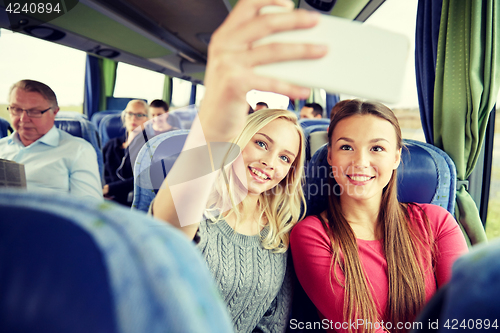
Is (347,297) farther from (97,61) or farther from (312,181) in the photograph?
(97,61)

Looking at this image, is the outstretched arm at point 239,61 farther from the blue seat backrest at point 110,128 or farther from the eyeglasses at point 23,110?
the blue seat backrest at point 110,128

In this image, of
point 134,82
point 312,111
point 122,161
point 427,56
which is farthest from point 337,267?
point 134,82

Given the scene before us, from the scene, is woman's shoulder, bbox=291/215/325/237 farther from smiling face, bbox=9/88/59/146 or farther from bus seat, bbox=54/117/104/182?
bus seat, bbox=54/117/104/182

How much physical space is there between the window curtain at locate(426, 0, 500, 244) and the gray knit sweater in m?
1.18

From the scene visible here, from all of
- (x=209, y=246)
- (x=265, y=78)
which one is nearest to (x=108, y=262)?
(x=265, y=78)

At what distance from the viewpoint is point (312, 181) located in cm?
145

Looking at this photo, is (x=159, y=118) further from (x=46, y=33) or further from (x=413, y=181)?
(x=413, y=181)

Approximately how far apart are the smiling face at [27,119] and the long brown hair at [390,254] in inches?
78.8

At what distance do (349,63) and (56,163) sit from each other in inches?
87.4

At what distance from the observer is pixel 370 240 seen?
131cm

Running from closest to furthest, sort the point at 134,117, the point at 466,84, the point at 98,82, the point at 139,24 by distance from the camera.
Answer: the point at 466,84, the point at 134,117, the point at 139,24, the point at 98,82

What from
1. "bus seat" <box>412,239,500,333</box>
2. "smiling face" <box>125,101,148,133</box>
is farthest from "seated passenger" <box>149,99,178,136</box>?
"bus seat" <box>412,239,500,333</box>

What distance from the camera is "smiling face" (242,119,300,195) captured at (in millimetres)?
1234

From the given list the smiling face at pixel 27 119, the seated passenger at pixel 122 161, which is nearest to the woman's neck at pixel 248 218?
the seated passenger at pixel 122 161
